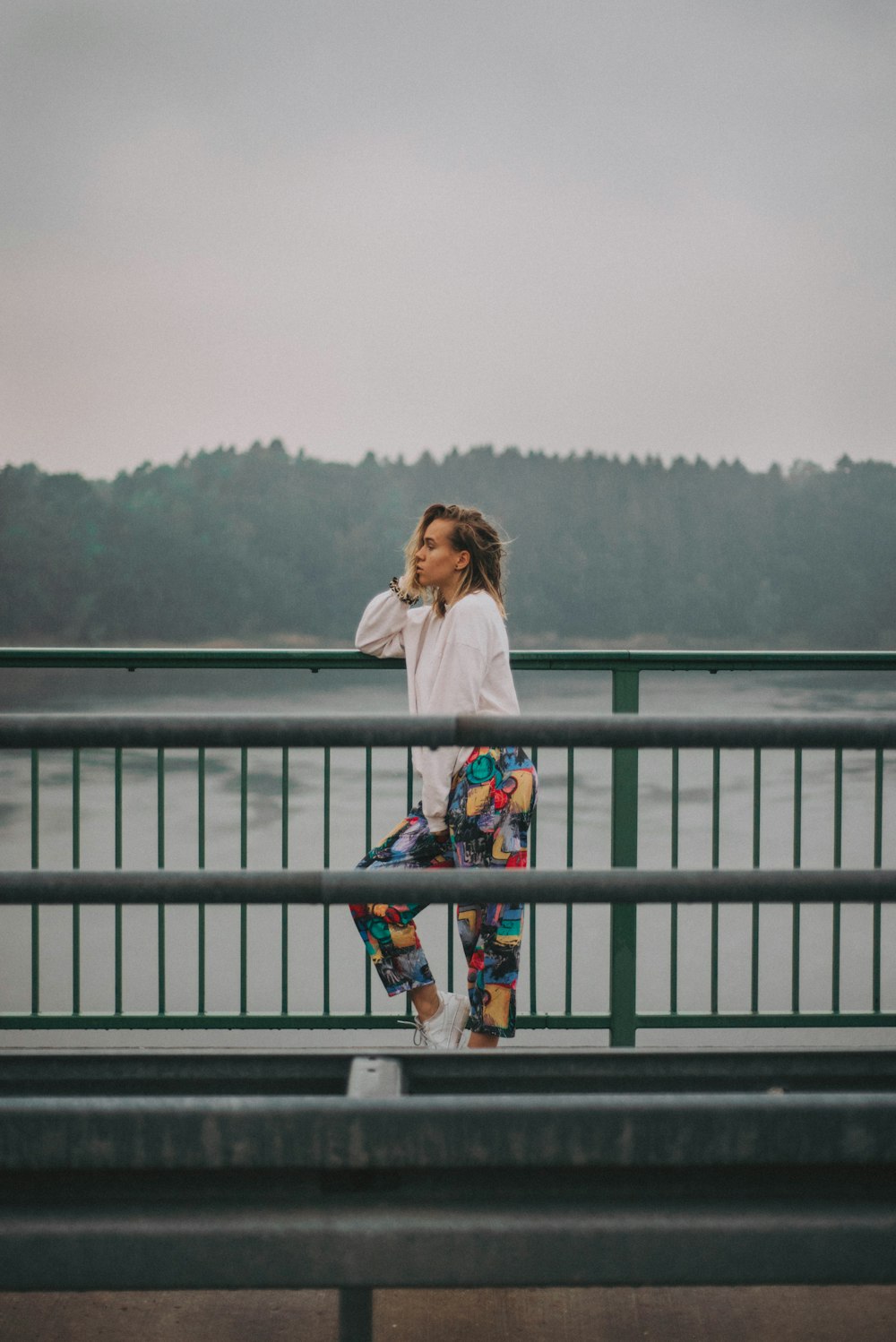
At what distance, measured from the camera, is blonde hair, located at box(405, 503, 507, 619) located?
3793mm

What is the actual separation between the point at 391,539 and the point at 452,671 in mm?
28462

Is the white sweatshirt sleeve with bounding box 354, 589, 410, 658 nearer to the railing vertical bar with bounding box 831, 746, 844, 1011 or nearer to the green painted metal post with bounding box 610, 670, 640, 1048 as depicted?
the green painted metal post with bounding box 610, 670, 640, 1048

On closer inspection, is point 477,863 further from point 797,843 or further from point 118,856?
point 118,856

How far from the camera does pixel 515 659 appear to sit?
410cm

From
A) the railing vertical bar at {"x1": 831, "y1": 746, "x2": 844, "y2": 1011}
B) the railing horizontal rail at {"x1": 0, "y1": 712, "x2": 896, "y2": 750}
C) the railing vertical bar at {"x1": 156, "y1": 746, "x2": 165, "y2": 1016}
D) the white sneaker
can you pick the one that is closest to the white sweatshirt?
the white sneaker

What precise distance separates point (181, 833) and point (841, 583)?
63.6 ft

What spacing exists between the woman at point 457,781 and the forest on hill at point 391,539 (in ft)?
68.1

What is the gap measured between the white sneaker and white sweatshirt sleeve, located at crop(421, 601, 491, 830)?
2.20 feet

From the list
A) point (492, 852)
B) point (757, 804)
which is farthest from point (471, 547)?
point (757, 804)

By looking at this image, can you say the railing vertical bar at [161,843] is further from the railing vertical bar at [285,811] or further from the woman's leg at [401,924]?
the woman's leg at [401,924]

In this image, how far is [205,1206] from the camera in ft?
5.16

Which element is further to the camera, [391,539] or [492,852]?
[391,539]

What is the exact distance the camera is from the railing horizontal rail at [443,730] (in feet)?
5.13

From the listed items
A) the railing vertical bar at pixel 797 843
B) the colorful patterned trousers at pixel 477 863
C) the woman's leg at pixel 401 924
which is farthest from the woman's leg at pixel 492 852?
the railing vertical bar at pixel 797 843
